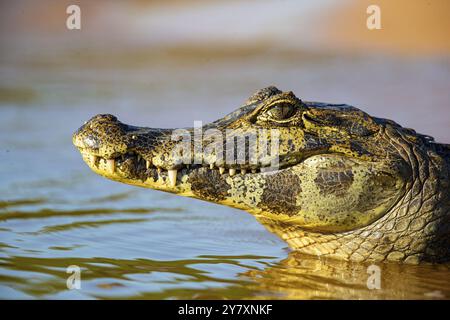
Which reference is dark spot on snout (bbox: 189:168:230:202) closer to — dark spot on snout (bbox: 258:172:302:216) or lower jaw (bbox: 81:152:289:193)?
lower jaw (bbox: 81:152:289:193)

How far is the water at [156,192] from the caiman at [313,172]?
0.25 metres

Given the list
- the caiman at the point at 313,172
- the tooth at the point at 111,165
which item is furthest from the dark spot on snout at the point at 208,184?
the tooth at the point at 111,165

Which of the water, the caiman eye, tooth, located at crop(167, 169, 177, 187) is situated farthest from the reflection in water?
the caiman eye

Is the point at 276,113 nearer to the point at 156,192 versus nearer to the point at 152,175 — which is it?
the point at 152,175

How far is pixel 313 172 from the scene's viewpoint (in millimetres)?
4504

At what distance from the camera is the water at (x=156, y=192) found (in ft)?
13.9

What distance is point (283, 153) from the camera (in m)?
4.48

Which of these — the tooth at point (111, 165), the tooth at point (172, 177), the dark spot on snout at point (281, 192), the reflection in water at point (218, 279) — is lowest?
the reflection in water at point (218, 279)

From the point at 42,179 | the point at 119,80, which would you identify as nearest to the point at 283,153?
the point at 42,179

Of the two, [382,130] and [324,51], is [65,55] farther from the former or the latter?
[382,130]

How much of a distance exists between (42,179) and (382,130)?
3.53 m

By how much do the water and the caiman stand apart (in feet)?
0.81

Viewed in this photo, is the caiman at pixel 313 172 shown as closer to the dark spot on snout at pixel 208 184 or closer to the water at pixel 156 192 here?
the dark spot on snout at pixel 208 184

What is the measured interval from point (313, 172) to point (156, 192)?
8.78 feet
